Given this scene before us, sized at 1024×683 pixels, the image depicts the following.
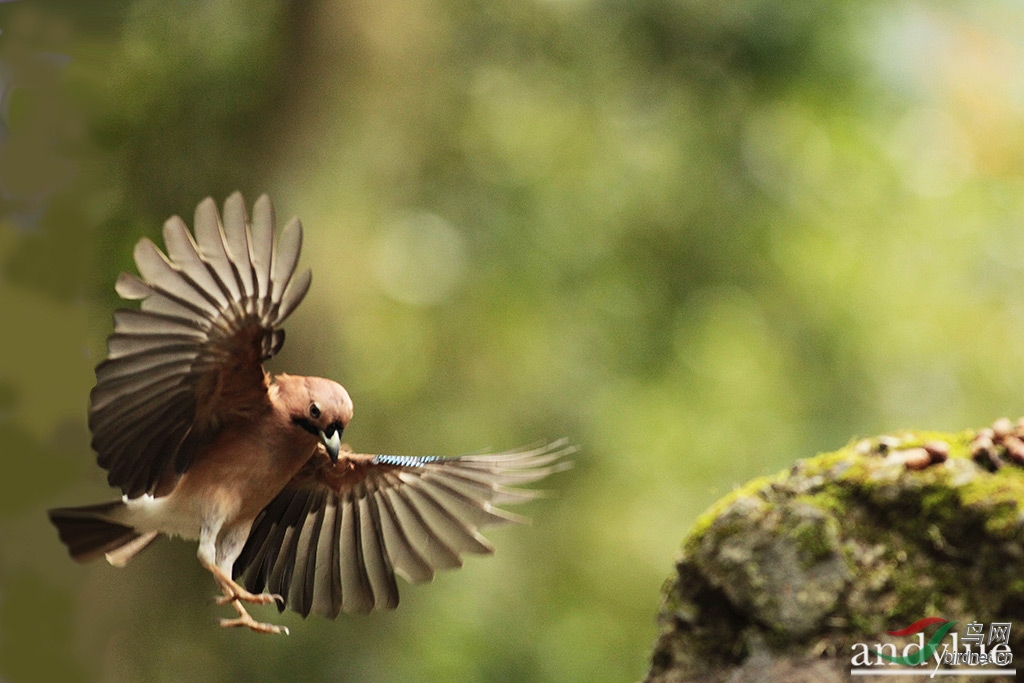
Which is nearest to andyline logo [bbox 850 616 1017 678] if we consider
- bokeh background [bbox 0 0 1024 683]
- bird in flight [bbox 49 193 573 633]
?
bird in flight [bbox 49 193 573 633]

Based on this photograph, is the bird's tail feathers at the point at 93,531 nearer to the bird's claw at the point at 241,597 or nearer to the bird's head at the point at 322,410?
the bird's claw at the point at 241,597

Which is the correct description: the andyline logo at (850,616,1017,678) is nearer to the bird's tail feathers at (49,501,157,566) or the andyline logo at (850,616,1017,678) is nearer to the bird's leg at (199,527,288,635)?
the bird's leg at (199,527,288,635)

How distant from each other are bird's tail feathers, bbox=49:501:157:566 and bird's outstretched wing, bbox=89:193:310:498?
0.33 meters

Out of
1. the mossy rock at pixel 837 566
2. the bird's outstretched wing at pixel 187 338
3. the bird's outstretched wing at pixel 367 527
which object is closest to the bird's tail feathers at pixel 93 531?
the bird's outstretched wing at pixel 187 338

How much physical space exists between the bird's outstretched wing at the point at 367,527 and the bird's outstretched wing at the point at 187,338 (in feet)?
2.52

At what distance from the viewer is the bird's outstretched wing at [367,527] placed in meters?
4.50

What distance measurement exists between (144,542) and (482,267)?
6.21 metres

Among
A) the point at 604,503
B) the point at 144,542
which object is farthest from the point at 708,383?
the point at 144,542

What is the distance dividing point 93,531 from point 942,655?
305cm

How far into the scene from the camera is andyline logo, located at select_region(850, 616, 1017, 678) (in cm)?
290

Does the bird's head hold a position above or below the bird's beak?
above

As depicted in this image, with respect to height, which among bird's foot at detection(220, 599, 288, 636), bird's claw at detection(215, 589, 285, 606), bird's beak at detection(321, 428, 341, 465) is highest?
bird's beak at detection(321, 428, 341, 465)

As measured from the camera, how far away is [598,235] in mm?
10117

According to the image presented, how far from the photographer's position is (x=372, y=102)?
9039mm
